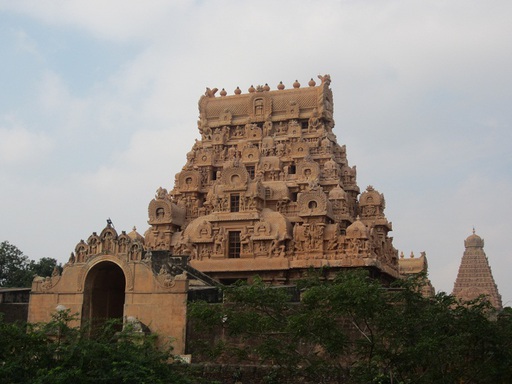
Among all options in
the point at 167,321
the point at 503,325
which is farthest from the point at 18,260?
the point at 503,325

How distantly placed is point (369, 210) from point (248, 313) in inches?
998

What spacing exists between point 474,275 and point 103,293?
48.2 meters

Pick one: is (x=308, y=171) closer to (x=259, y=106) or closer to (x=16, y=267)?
(x=259, y=106)

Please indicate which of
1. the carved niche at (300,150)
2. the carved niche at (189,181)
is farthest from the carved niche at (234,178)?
the carved niche at (300,150)

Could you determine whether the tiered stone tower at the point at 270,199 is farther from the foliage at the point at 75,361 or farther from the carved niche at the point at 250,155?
the foliage at the point at 75,361

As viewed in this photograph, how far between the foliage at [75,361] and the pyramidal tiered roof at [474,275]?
5376 centimetres

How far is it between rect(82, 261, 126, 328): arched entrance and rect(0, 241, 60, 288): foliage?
80.1ft

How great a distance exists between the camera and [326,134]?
51.2 meters

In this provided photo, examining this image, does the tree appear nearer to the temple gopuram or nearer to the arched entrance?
the temple gopuram

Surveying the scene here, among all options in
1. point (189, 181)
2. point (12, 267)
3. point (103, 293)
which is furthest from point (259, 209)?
point (12, 267)

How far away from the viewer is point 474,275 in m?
73.9

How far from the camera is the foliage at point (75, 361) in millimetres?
21094

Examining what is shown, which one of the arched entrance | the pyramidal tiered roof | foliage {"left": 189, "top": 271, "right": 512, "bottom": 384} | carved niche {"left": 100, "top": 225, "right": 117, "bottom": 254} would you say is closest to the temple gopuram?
the arched entrance

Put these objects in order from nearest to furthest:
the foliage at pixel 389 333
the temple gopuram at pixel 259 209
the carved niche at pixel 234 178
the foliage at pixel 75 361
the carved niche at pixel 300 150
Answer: the foliage at pixel 75 361, the foliage at pixel 389 333, the temple gopuram at pixel 259 209, the carved niche at pixel 234 178, the carved niche at pixel 300 150
